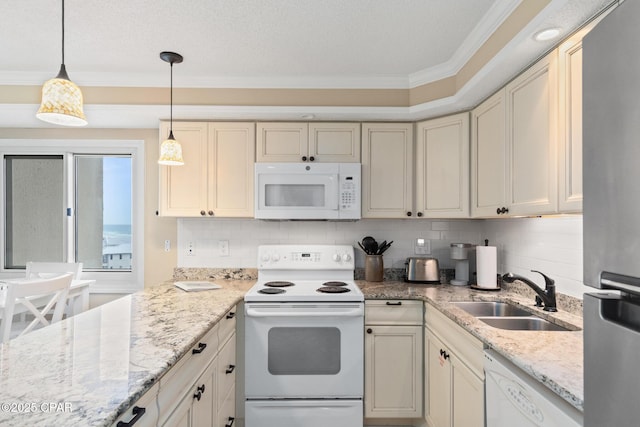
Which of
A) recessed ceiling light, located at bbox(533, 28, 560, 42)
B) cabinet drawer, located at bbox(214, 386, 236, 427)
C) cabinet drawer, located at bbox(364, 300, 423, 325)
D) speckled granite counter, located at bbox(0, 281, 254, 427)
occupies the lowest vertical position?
cabinet drawer, located at bbox(214, 386, 236, 427)

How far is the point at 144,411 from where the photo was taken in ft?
3.34

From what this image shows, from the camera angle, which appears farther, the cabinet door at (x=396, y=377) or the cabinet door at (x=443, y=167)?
the cabinet door at (x=443, y=167)

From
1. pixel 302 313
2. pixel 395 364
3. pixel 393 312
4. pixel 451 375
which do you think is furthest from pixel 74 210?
pixel 451 375

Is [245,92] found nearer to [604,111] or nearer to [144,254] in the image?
[144,254]

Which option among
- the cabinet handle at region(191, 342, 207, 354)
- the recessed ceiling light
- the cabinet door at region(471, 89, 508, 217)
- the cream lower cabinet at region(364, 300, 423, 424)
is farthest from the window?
the recessed ceiling light

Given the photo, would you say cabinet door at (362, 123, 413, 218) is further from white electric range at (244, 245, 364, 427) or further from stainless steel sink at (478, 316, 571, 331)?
stainless steel sink at (478, 316, 571, 331)

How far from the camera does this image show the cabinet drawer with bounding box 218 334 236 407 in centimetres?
188

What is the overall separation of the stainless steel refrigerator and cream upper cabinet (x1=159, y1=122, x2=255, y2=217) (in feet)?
7.29

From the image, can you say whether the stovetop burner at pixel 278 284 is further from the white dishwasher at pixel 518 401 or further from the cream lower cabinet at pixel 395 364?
the white dishwasher at pixel 518 401

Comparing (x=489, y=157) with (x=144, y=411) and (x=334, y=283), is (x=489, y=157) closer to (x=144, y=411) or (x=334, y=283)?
(x=334, y=283)

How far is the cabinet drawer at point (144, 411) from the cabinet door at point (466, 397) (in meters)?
1.31

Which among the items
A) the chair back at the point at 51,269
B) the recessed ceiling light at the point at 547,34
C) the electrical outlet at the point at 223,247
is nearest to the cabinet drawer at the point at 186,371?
the electrical outlet at the point at 223,247

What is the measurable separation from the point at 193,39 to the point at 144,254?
1.88m

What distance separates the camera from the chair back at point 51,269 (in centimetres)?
283
